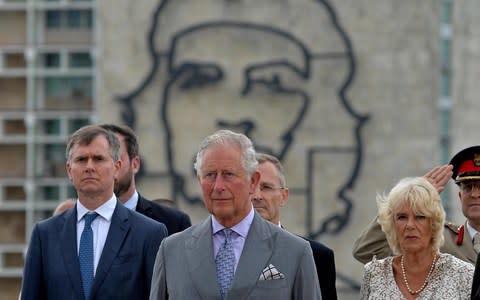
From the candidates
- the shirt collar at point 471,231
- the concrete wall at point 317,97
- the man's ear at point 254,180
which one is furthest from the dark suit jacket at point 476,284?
the concrete wall at point 317,97

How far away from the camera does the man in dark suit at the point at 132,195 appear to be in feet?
26.8

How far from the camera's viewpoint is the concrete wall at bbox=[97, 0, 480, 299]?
28.1m

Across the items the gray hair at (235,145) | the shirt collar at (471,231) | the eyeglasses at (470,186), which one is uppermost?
the gray hair at (235,145)

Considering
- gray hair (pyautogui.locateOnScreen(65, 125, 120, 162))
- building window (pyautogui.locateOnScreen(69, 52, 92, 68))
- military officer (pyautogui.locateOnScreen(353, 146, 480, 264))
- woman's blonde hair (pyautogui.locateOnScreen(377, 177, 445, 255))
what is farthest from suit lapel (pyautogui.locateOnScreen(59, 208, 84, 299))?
building window (pyautogui.locateOnScreen(69, 52, 92, 68))

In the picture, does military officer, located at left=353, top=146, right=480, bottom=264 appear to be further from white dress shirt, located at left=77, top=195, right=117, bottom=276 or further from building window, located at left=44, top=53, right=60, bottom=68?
building window, located at left=44, top=53, right=60, bottom=68

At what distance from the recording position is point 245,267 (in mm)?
5902

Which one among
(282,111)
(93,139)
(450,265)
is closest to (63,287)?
(93,139)

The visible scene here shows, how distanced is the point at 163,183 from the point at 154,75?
212cm

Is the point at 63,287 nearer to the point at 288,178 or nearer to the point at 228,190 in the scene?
the point at 228,190

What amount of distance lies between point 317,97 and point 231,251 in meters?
22.4

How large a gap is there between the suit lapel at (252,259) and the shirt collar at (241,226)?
2 centimetres

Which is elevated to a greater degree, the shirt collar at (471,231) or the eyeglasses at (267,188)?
the eyeglasses at (267,188)

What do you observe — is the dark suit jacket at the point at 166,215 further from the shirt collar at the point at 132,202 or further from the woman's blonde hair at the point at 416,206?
the woman's blonde hair at the point at 416,206

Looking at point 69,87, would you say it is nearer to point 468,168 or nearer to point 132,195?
point 132,195
